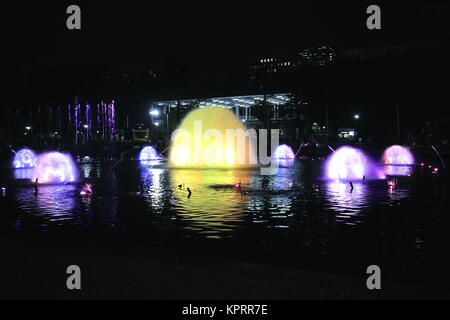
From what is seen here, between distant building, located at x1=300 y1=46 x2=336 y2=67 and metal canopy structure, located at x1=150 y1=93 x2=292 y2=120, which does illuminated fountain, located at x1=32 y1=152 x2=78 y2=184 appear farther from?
metal canopy structure, located at x1=150 y1=93 x2=292 y2=120

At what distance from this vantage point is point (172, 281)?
6449 mm

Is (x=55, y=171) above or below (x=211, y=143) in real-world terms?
below

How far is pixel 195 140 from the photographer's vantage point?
3819 cm

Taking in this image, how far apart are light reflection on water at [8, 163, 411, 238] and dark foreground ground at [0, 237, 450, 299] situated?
11.9 feet

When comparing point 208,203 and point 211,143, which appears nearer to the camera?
point 208,203

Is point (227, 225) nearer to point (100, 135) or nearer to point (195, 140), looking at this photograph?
point (195, 140)

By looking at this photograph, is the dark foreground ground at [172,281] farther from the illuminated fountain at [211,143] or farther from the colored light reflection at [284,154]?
the colored light reflection at [284,154]

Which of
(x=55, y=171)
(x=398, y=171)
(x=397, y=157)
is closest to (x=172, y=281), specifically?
(x=55, y=171)

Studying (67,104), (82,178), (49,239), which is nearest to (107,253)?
(49,239)

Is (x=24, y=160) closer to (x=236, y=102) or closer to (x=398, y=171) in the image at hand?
(x=398, y=171)

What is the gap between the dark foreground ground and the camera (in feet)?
19.8

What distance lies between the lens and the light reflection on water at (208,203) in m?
12.2

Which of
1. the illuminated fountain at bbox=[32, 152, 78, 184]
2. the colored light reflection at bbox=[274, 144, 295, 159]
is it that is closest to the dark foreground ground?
the illuminated fountain at bbox=[32, 152, 78, 184]

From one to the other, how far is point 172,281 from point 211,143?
30697 mm
